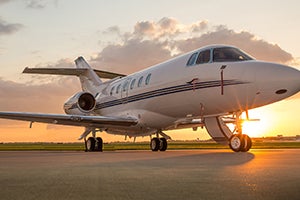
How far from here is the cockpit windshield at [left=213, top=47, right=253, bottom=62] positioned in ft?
48.3

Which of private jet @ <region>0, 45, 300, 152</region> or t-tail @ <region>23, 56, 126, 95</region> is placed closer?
private jet @ <region>0, 45, 300, 152</region>

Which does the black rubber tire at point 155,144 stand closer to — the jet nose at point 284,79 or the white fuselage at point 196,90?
the white fuselage at point 196,90

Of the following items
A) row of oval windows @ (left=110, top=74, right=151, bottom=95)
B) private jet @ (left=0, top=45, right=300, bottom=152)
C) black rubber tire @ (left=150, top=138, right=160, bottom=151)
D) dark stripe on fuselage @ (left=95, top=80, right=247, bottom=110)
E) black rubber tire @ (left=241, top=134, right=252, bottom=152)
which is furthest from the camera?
black rubber tire @ (left=150, top=138, right=160, bottom=151)

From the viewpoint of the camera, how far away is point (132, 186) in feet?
16.3

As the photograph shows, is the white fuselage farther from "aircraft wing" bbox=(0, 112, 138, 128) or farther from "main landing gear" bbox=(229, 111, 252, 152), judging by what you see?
"main landing gear" bbox=(229, 111, 252, 152)

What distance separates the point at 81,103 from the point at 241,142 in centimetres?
1169

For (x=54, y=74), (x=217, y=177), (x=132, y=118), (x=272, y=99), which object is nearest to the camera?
(x=217, y=177)

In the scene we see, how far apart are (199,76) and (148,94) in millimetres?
3727

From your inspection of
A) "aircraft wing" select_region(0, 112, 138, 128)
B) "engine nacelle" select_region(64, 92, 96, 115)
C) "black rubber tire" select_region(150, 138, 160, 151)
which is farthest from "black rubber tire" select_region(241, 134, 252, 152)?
"engine nacelle" select_region(64, 92, 96, 115)

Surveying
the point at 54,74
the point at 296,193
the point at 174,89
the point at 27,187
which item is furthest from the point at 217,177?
the point at 54,74

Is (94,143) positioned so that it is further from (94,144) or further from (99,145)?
(99,145)

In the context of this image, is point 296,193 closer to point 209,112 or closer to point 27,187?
point 27,187

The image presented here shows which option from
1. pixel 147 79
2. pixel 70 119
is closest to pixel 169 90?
pixel 147 79

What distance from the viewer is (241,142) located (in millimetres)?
13766
